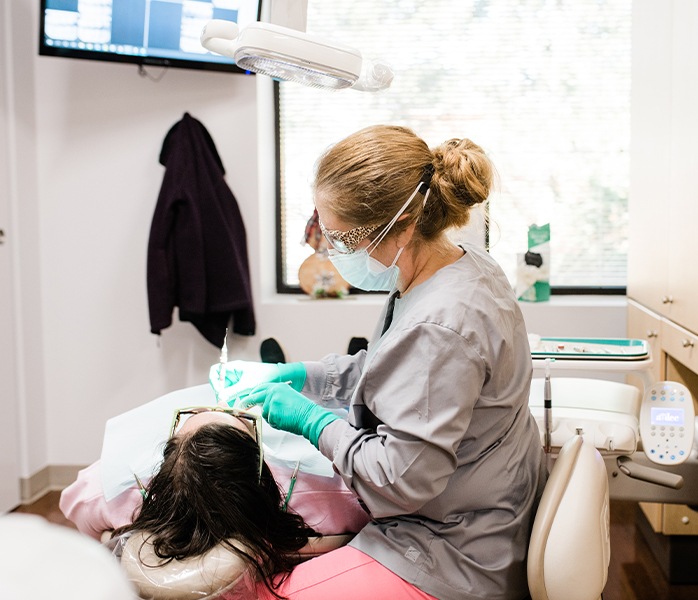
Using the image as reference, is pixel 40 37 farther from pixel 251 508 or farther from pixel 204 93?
pixel 251 508

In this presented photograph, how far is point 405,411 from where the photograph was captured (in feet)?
3.94

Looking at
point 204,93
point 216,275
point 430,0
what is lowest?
point 216,275

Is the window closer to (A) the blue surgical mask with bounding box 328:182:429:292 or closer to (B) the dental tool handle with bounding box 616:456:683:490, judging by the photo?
(B) the dental tool handle with bounding box 616:456:683:490

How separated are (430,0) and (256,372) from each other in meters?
1.99

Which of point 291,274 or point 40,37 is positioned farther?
point 291,274

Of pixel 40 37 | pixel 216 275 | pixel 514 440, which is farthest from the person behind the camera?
pixel 216 275

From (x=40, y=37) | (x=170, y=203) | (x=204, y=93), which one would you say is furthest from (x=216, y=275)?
(x=40, y=37)

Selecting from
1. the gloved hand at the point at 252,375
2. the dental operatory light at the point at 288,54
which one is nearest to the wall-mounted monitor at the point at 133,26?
the dental operatory light at the point at 288,54

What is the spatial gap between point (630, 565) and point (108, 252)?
2.15 metres

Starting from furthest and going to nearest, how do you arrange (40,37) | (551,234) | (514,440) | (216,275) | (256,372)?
(551,234) → (216,275) → (40,37) → (256,372) → (514,440)

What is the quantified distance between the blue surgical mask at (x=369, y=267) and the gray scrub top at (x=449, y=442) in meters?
0.07

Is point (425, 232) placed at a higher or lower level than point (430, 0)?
lower

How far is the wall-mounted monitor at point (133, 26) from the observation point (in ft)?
8.75

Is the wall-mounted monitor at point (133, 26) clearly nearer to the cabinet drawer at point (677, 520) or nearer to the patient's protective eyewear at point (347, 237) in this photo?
the patient's protective eyewear at point (347, 237)
